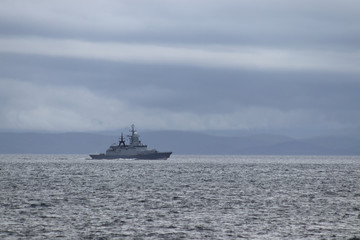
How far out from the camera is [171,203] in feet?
261

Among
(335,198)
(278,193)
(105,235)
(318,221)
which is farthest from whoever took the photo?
(278,193)

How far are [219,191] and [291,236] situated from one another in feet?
160

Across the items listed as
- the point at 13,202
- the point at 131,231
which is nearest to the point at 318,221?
the point at 131,231

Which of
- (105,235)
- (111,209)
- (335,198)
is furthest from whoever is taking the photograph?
(335,198)

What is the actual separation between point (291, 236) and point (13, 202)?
37.4m

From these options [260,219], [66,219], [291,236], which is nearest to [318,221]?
[260,219]

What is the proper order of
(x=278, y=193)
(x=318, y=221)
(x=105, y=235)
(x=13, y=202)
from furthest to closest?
(x=278, y=193)
(x=13, y=202)
(x=318, y=221)
(x=105, y=235)

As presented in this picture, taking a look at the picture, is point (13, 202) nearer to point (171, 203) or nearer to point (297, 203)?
point (171, 203)

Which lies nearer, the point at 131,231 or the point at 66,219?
the point at 131,231

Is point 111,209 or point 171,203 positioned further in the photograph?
point 171,203

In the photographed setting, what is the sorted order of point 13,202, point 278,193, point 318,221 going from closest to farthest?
1. point 318,221
2. point 13,202
3. point 278,193

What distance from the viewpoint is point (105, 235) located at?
2074 inches

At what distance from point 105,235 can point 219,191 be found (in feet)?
165

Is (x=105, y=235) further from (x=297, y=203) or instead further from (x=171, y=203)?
(x=297, y=203)
